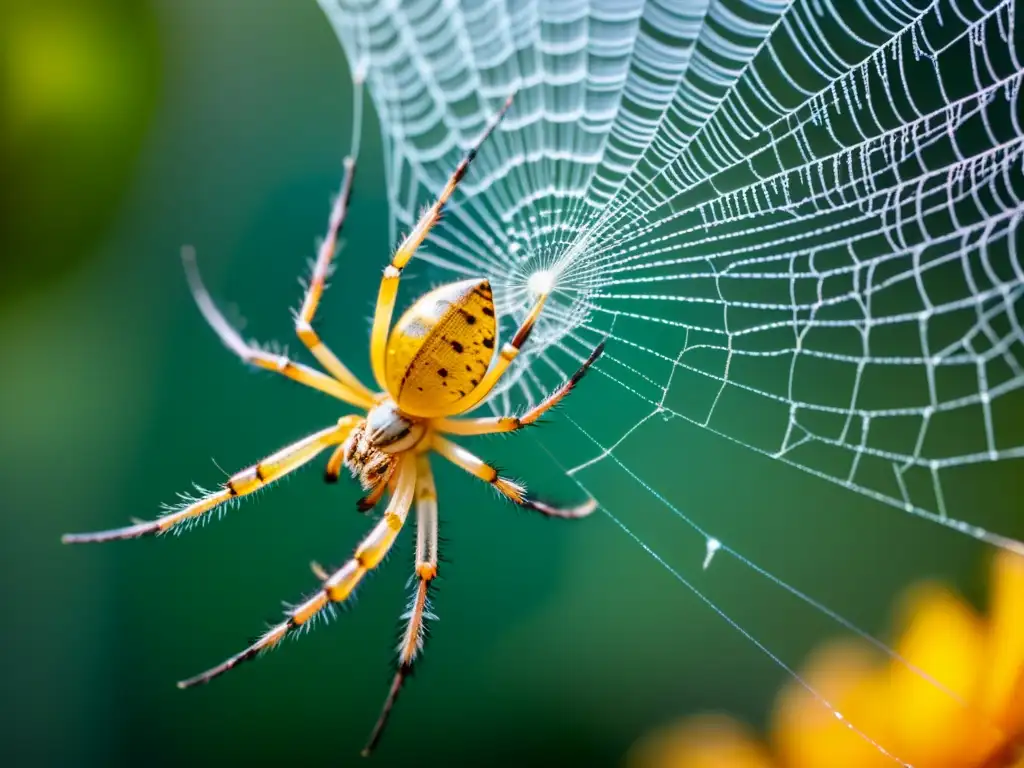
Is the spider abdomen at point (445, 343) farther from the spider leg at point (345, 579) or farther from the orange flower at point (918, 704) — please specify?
the orange flower at point (918, 704)

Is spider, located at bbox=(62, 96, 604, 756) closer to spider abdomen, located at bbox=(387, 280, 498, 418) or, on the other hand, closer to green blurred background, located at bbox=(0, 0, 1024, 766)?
spider abdomen, located at bbox=(387, 280, 498, 418)

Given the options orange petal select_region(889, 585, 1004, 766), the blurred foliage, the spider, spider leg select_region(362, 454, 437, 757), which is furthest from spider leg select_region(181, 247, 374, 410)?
orange petal select_region(889, 585, 1004, 766)

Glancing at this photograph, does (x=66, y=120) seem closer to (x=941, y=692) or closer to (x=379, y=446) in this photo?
(x=379, y=446)

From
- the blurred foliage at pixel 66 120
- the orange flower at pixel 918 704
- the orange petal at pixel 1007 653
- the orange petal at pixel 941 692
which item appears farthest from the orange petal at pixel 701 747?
the blurred foliage at pixel 66 120

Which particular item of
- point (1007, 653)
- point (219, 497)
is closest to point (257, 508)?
point (219, 497)

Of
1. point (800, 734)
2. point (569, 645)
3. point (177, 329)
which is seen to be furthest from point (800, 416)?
point (177, 329)
